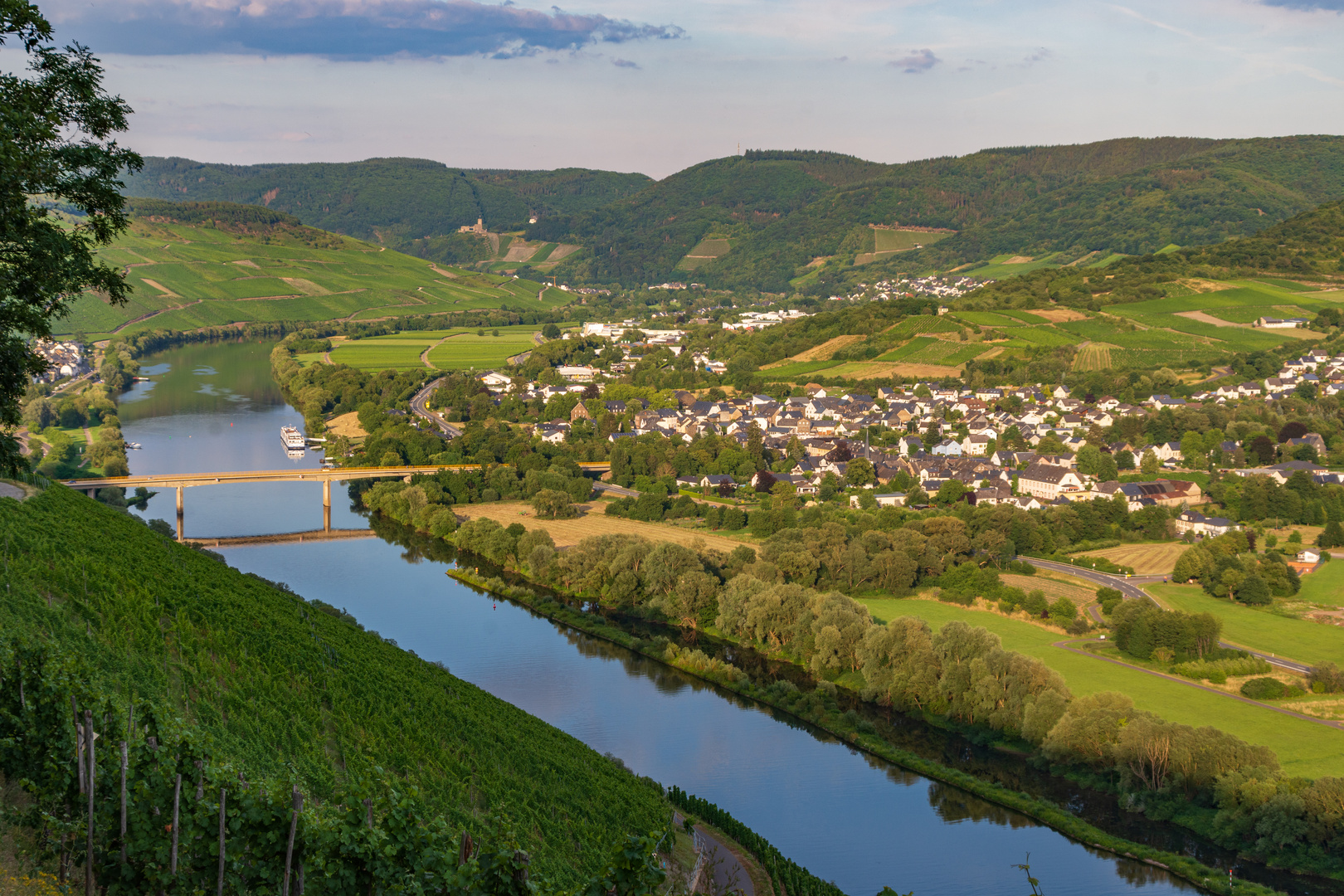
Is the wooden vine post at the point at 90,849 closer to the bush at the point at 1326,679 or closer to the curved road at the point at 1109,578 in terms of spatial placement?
the bush at the point at 1326,679

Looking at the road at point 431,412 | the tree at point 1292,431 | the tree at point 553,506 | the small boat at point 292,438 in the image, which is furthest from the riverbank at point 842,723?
the tree at point 1292,431

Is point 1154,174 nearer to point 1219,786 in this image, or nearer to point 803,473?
point 803,473

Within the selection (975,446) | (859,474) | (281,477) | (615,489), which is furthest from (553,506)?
(975,446)

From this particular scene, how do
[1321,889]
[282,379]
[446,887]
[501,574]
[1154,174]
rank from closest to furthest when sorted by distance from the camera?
[446,887], [1321,889], [501,574], [282,379], [1154,174]

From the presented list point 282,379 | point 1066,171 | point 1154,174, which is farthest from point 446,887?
point 1066,171

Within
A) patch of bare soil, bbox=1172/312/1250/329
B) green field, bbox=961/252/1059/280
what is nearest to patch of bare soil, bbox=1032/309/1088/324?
patch of bare soil, bbox=1172/312/1250/329

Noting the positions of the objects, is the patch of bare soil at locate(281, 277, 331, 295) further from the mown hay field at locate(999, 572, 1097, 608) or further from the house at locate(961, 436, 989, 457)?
the mown hay field at locate(999, 572, 1097, 608)

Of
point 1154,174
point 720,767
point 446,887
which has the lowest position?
point 720,767
